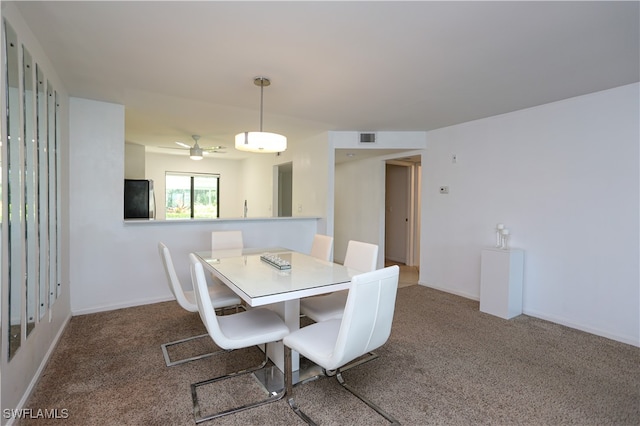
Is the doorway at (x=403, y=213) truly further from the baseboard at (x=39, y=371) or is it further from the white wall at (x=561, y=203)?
the baseboard at (x=39, y=371)

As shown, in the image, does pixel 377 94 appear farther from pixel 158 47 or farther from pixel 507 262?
pixel 507 262

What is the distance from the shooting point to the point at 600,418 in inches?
71.6

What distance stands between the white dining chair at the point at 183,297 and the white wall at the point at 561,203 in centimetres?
316

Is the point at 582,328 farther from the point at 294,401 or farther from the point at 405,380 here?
the point at 294,401

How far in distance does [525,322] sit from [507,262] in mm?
639

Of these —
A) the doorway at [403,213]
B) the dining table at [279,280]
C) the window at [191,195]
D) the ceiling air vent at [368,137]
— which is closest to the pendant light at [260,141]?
the dining table at [279,280]

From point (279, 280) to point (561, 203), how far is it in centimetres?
309

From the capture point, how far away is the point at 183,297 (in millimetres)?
2354

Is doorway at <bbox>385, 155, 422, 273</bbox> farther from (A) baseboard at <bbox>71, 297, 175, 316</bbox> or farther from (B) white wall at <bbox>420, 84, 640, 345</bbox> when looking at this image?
(A) baseboard at <bbox>71, 297, 175, 316</bbox>

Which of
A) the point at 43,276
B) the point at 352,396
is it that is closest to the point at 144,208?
the point at 43,276

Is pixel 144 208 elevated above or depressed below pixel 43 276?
above

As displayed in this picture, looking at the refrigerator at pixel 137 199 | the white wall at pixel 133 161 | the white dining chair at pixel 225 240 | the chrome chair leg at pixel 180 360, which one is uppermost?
the white wall at pixel 133 161

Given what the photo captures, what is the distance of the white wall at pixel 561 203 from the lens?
2.89 meters

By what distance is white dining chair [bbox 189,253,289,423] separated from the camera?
175cm
